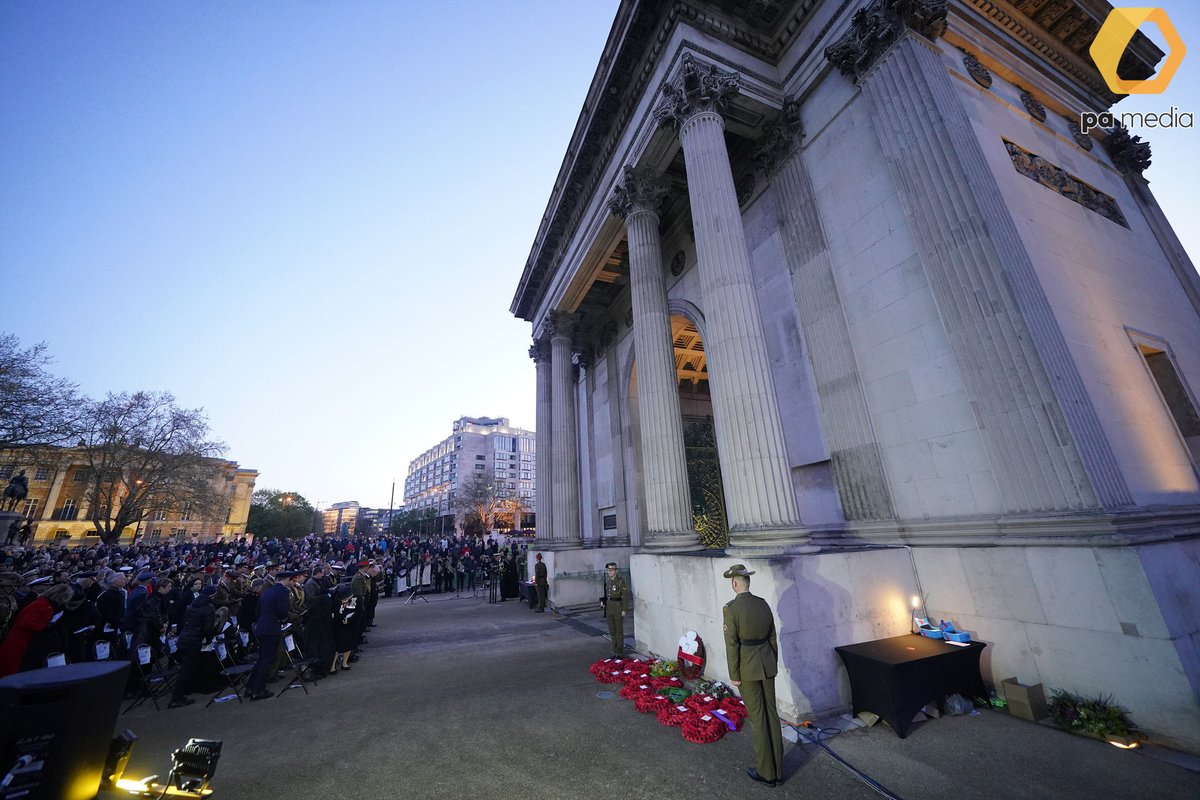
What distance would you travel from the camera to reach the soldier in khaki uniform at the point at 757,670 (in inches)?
177

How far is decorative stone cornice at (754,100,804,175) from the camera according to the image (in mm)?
10984

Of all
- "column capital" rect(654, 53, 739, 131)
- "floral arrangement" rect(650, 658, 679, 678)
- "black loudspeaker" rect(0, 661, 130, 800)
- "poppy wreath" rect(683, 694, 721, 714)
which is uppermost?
"column capital" rect(654, 53, 739, 131)

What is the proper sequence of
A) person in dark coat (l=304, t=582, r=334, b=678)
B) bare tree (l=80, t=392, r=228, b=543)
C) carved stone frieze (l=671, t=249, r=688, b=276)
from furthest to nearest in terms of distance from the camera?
bare tree (l=80, t=392, r=228, b=543) → carved stone frieze (l=671, t=249, r=688, b=276) → person in dark coat (l=304, t=582, r=334, b=678)

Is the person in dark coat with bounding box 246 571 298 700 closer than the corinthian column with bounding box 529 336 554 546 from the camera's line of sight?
Yes

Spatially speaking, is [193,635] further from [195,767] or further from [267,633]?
[195,767]

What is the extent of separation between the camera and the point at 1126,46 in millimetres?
12312

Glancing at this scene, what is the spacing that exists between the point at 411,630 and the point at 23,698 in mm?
12712

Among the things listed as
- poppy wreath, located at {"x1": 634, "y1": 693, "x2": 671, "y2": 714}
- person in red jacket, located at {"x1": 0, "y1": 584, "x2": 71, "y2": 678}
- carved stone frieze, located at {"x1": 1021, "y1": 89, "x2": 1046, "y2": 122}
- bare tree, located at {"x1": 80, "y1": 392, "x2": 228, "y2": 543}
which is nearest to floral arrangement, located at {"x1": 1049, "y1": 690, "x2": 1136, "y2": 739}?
poppy wreath, located at {"x1": 634, "y1": 693, "x2": 671, "y2": 714}

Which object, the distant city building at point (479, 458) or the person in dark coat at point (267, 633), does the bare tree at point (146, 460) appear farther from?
the distant city building at point (479, 458)

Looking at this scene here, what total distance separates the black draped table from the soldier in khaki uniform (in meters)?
1.72

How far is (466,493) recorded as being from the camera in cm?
8062

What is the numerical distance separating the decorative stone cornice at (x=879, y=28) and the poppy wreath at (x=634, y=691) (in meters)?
12.3

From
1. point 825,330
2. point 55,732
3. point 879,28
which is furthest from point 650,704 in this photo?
point 879,28

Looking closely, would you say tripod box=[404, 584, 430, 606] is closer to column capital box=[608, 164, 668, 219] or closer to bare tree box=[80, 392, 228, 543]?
column capital box=[608, 164, 668, 219]
